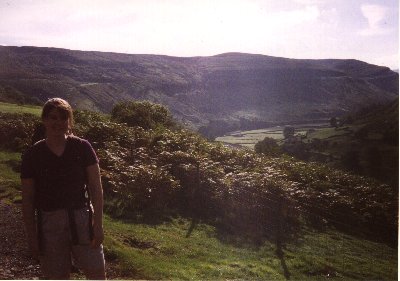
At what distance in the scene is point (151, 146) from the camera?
13.6m

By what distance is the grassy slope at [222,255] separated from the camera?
630cm

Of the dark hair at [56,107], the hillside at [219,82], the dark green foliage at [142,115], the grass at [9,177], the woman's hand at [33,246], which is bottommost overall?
the grass at [9,177]

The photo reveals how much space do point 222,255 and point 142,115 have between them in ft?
40.1

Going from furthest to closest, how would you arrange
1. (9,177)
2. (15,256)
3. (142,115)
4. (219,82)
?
(219,82) → (142,115) → (9,177) → (15,256)

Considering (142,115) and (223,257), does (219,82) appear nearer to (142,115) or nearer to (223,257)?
(142,115)

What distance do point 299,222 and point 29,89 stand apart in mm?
48584

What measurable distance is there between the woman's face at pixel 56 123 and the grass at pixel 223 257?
321 centimetres

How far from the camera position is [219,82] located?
11875 centimetres

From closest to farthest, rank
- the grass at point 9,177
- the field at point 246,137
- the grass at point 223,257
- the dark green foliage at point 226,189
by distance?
the grass at point 223,257
the grass at point 9,177
the dark green foliage at point 226,189
the field at point 246,137

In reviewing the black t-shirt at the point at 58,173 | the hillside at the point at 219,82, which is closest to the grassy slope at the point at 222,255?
the black t-shirt at the point at 58,173

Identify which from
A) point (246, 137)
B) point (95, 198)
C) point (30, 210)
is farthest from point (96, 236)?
point (246, 137)

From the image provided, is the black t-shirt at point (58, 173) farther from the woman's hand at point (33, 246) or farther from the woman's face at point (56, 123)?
the woman's hand at point (33, 246)

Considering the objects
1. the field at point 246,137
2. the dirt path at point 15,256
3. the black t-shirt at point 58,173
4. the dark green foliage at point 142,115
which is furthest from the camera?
the field at point 246,137

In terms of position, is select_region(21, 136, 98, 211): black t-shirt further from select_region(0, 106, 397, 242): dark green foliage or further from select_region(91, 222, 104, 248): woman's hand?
select_region(0, 106, 397, 242): dark green foliage
